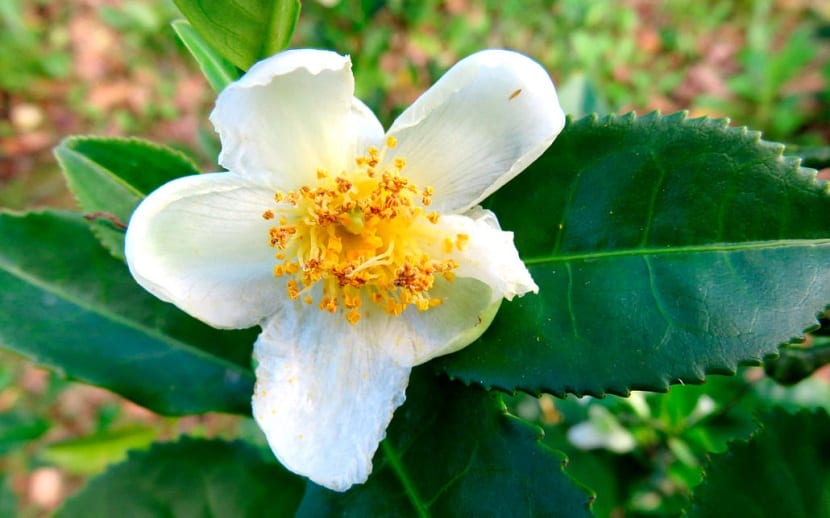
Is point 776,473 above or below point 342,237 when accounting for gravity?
below

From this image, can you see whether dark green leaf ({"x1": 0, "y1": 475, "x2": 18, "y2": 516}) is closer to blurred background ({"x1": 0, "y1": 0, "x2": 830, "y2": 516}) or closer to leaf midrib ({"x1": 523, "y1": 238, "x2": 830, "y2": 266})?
blurred background ({"x1": 0, "y1": 0, "x2": 830, "y2": 516})

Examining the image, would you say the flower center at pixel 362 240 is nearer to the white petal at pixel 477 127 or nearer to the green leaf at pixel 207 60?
the white petal at pixel 477 127

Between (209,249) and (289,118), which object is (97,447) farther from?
(289,118)

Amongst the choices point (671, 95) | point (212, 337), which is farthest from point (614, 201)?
point (671, 95)

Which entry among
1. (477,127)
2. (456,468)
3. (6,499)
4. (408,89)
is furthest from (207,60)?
(408,89)

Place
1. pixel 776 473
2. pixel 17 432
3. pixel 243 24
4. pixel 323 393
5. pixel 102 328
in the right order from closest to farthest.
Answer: pixel 243 24 < pixel 323 393 < pixel 776 473 < pixel 102 328 < pixel 17 432

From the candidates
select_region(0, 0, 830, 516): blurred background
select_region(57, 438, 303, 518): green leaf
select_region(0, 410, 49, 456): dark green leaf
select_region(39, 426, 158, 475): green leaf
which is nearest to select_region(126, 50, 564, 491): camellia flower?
select_region(57, 438, 303, 518): green leaf

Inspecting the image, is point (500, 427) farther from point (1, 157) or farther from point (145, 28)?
point (1, 157)
